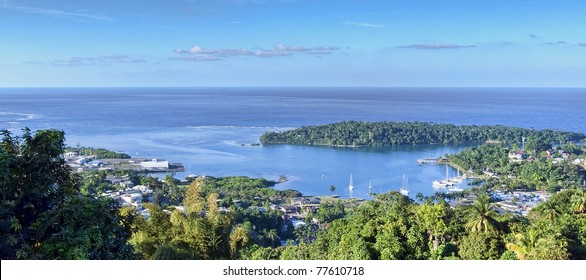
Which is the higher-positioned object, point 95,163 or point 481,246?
point 481,246

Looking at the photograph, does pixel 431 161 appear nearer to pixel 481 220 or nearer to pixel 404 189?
pixel 404 189

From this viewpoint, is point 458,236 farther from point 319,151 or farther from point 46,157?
point 319,151

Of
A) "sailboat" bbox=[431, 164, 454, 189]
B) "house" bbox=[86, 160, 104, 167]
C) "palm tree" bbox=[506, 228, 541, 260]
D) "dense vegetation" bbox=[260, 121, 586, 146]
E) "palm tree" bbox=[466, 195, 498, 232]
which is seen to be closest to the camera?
"palm tree" bbox=[506, 228, 541, 260]

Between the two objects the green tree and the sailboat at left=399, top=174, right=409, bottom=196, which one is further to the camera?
the sailboat at left=399, top=174, right=409, bottom=196

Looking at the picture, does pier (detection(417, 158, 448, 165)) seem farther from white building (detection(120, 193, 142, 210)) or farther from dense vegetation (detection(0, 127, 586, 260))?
white building (detection(120, 193, 142, 210))

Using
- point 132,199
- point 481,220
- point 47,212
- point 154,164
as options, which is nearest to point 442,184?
point 132,199

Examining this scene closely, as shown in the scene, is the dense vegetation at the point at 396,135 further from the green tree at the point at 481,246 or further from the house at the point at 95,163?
Result: the green tree at the point at 481,246

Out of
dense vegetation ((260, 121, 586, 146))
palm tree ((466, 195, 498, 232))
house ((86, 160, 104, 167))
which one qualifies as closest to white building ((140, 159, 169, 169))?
house ((86, 160, 104, 167))

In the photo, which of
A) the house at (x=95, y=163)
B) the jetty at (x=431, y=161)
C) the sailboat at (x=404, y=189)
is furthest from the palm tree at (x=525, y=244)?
the house at (x=95, y=163)
